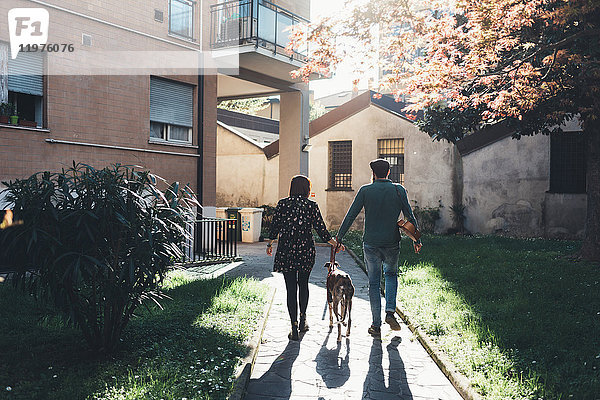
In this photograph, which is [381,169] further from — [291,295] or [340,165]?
[340,165]

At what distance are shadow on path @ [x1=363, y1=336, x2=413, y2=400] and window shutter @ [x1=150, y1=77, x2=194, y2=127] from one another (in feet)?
31.3

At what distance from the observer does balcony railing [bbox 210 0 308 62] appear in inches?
581

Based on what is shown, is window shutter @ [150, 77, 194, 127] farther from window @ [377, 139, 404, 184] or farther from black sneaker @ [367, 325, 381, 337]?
window @ [377, 139, 404, 184]

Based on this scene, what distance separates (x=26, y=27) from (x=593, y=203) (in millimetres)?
12600

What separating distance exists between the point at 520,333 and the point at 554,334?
390 millimetres

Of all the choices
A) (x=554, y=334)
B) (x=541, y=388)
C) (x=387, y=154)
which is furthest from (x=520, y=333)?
(x=387, y=154)

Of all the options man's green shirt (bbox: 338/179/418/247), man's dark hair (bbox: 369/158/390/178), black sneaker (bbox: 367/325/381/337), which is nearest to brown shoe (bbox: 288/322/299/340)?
black sneaker (bbox: 367/325/381/337)

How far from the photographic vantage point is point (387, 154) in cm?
2289

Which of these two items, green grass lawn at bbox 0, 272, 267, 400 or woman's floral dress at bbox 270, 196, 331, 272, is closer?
green grass lawn at bbox 0, 272, 267, 400

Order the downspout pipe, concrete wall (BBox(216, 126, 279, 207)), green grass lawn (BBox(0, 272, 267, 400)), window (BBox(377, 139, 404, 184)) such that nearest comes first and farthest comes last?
1. green grass lawn (BBox(0, 272, 267, 400))
2. the downspout pipe
3. window (BBox(377, 139, 404, 184))
4. concrete wall (BBox(216, 126, 279, 207))

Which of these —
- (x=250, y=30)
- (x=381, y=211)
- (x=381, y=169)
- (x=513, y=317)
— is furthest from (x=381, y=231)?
(x=250, y=30)

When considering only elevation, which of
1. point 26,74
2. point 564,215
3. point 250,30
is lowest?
point 564,215

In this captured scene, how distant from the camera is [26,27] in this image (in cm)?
1065

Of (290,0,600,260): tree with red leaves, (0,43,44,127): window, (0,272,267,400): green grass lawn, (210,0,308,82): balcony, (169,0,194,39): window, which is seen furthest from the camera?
(210,0,308,82): balcony
